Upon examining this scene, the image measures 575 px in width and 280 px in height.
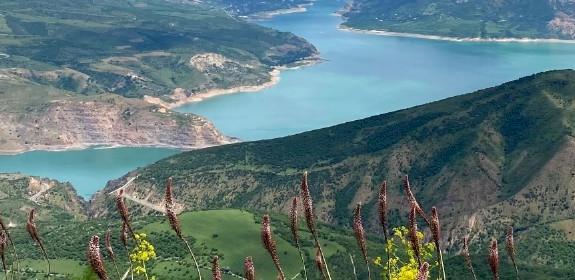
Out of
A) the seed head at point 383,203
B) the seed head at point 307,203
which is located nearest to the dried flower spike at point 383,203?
the seed head at point 383,203

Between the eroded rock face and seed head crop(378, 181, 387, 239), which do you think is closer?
seed head crop(378, 181, 387, 239)

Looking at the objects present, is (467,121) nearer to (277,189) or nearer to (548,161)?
→ (548,161)

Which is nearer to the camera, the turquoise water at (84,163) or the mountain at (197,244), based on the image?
the mountain at (197,244)

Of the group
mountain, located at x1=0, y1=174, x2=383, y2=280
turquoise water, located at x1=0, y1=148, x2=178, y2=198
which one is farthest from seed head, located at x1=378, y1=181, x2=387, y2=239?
turquoise water, located at x1=0, y1=148, x2=178, y2=198

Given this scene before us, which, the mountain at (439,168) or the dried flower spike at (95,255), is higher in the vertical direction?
the dried flower spike at (95,255)

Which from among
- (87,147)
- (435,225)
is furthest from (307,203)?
(87,147)

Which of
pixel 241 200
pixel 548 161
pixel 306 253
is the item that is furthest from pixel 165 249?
pixel 548 161

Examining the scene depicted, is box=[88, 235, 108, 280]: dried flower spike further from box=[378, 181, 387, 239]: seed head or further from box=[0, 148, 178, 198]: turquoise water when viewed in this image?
box=[0, 148, 178, 198]: turquoise water

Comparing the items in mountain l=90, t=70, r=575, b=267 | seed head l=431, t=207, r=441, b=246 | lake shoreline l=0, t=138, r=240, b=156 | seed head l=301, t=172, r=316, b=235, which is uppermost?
seed head l=301, t=172, r=316, b=235

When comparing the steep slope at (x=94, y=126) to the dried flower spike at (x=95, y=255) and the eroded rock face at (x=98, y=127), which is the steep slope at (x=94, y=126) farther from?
the dried flower spike at (x=95, y=255)
